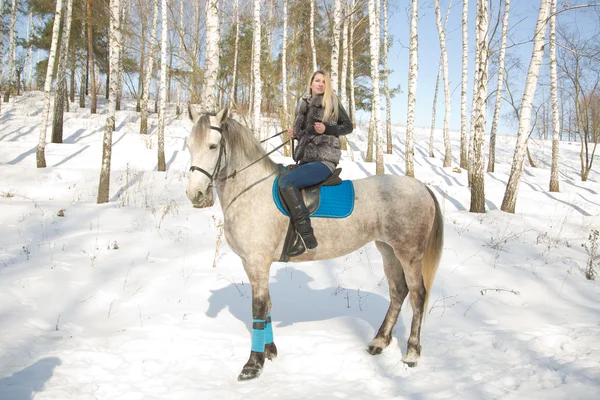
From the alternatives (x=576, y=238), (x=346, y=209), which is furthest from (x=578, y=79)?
(x=346, y=209)

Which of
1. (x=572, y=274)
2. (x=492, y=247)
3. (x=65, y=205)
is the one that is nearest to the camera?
(x=572, y=274)

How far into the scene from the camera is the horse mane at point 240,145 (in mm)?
3520

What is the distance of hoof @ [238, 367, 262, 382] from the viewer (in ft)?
11.1

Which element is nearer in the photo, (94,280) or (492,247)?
(94,280)

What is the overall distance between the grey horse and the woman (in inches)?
7.3

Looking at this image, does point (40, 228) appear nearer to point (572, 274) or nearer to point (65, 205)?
point (65, 205)

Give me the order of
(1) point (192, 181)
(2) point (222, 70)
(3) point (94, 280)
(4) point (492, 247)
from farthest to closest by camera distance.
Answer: (2) point (222, 70)
(4) point (492, 247)
(3) point (94, 280)
(1) point (192, 181)

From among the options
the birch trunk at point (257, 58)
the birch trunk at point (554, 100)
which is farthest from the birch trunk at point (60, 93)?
the birch trunk at point (554, 100)

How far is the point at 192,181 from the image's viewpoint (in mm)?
3145

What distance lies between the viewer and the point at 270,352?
12.5ft

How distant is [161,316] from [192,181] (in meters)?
2.43

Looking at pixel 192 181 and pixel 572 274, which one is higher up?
pixel 192 181

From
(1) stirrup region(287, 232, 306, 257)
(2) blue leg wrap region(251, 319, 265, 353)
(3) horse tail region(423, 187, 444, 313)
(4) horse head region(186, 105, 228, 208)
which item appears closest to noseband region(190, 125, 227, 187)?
(4) horse head region(186, 105, 228, 208)

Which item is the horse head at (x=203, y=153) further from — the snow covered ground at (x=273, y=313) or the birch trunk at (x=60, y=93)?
the birch trunk at (x=60, y=93)
